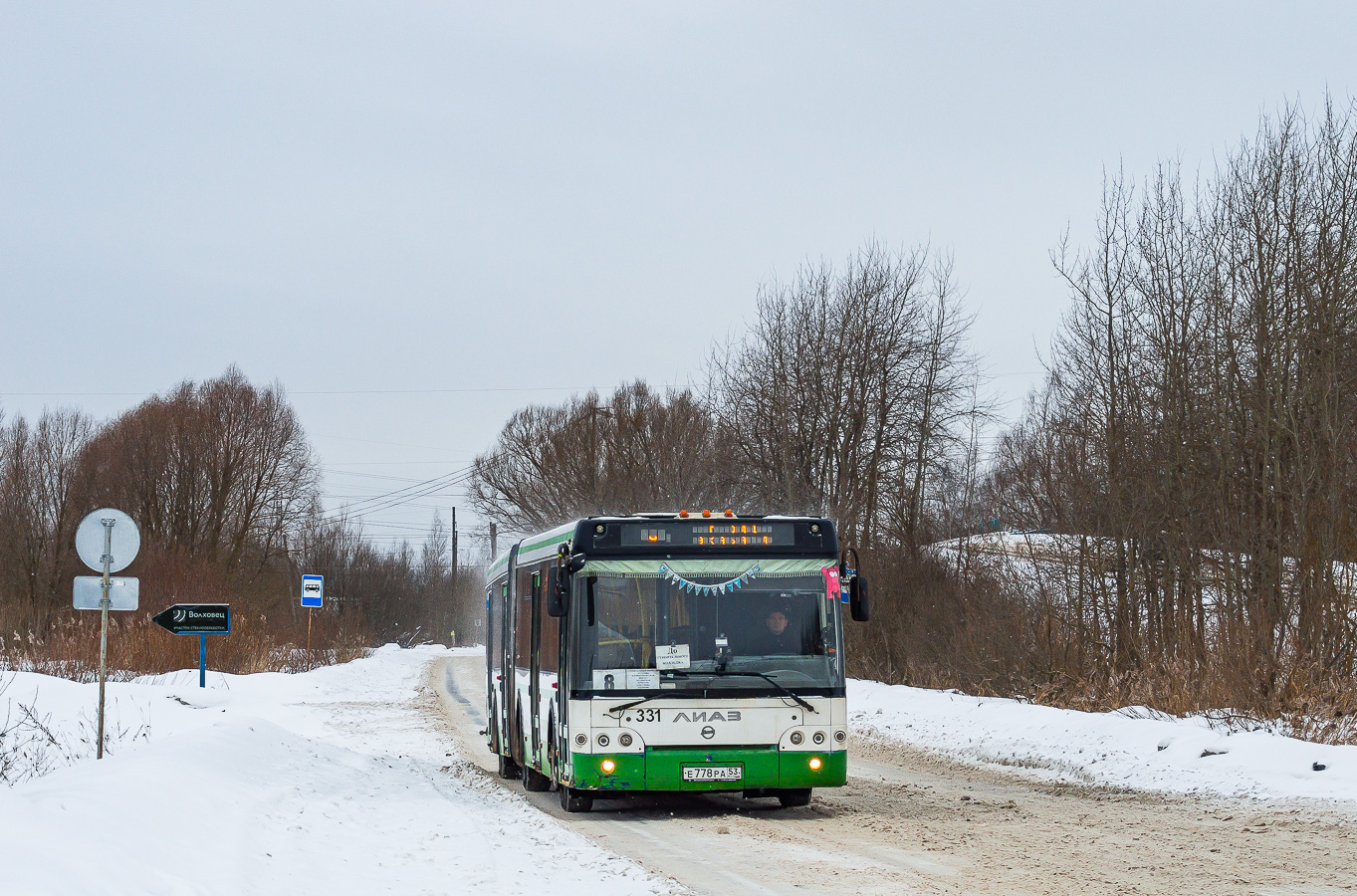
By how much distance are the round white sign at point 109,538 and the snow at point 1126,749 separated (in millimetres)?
10431

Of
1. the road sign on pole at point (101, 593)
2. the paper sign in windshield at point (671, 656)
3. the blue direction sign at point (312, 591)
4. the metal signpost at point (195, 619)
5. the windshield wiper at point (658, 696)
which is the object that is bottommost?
the windshield wiper at point (658, 696)

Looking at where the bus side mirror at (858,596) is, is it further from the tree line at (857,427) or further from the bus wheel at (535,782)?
the tree line at (857,427)

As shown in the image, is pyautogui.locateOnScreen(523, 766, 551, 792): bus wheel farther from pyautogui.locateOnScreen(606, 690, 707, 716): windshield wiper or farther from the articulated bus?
pyautogui.locateOnScreen(606, 690, 707, 716): windshield wiper

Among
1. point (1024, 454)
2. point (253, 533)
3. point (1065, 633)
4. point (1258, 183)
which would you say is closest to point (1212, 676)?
point (1065, 633)

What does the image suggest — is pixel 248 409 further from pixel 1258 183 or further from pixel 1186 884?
pixel 1186 884

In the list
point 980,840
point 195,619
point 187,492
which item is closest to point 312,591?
point 195,619

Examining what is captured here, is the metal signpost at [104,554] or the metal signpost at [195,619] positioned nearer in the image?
the metal signpost at [104,554]

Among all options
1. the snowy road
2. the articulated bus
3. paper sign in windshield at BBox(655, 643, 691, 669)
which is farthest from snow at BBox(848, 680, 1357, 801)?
paper sign in windshield at BBox(655, 643, 691, 669)

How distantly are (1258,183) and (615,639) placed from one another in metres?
14.4

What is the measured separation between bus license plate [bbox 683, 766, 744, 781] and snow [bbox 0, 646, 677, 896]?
4.21 ft

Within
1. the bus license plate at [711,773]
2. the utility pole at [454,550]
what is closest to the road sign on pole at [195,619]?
the bus license plate at [711,773]

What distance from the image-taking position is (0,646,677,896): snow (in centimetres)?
708

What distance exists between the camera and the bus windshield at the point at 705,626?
12156mm

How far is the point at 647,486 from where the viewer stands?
4894 cm
